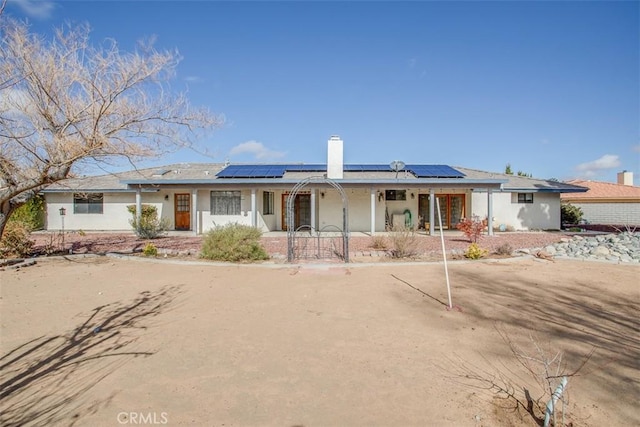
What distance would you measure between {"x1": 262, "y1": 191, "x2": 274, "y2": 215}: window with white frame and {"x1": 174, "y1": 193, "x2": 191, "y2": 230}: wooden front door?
4.21 metres

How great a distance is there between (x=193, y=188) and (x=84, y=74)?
9.55 m

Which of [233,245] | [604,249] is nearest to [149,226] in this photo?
[233,245]

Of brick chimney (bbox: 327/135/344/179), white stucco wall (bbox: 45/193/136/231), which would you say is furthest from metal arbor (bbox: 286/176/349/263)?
white stucco wall (bbox: 45/193/136/231)

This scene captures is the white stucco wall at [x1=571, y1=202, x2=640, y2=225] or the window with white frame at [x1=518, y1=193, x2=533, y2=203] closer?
the window with white frame at [x1=518, y1=193, x2=533, y2=203]

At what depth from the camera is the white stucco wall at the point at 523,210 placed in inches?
774

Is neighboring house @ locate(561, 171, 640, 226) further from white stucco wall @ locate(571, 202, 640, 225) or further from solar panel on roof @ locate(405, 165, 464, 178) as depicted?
solar panel on roof @ locate(405, 165, 464, 178)

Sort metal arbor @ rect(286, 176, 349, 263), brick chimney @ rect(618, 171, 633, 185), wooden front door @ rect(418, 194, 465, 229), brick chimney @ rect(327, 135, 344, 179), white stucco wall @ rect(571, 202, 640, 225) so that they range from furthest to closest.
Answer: brick chimney @ rect(618, 171, 633, 185) → white stucco wall @ rect(571, 202, 640, 225) → wooden front door @ rect(418, 194, 465, 229) → brick chimney @ rect(327, 135, 344, 179) → metal arbor @ rect(286, 176, 349, 263)

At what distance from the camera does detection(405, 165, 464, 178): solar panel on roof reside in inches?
719

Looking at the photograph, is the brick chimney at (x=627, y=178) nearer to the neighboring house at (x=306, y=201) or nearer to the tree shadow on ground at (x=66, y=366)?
the neighboring house at (x=306, y=201)

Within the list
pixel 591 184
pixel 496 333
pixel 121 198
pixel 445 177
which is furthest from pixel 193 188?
pixel 591 184

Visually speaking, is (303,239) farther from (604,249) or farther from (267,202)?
(604,249)

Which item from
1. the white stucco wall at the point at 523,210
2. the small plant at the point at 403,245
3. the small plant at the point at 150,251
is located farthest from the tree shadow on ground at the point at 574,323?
the white stucco wall at the point at 523,210

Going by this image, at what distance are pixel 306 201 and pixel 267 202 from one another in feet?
7.12

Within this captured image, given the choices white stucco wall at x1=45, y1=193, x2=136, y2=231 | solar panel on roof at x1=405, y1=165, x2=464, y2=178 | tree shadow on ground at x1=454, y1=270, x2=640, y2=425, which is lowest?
tree shadow on ground at x1=454, y1=270, x2=640, y2=425
